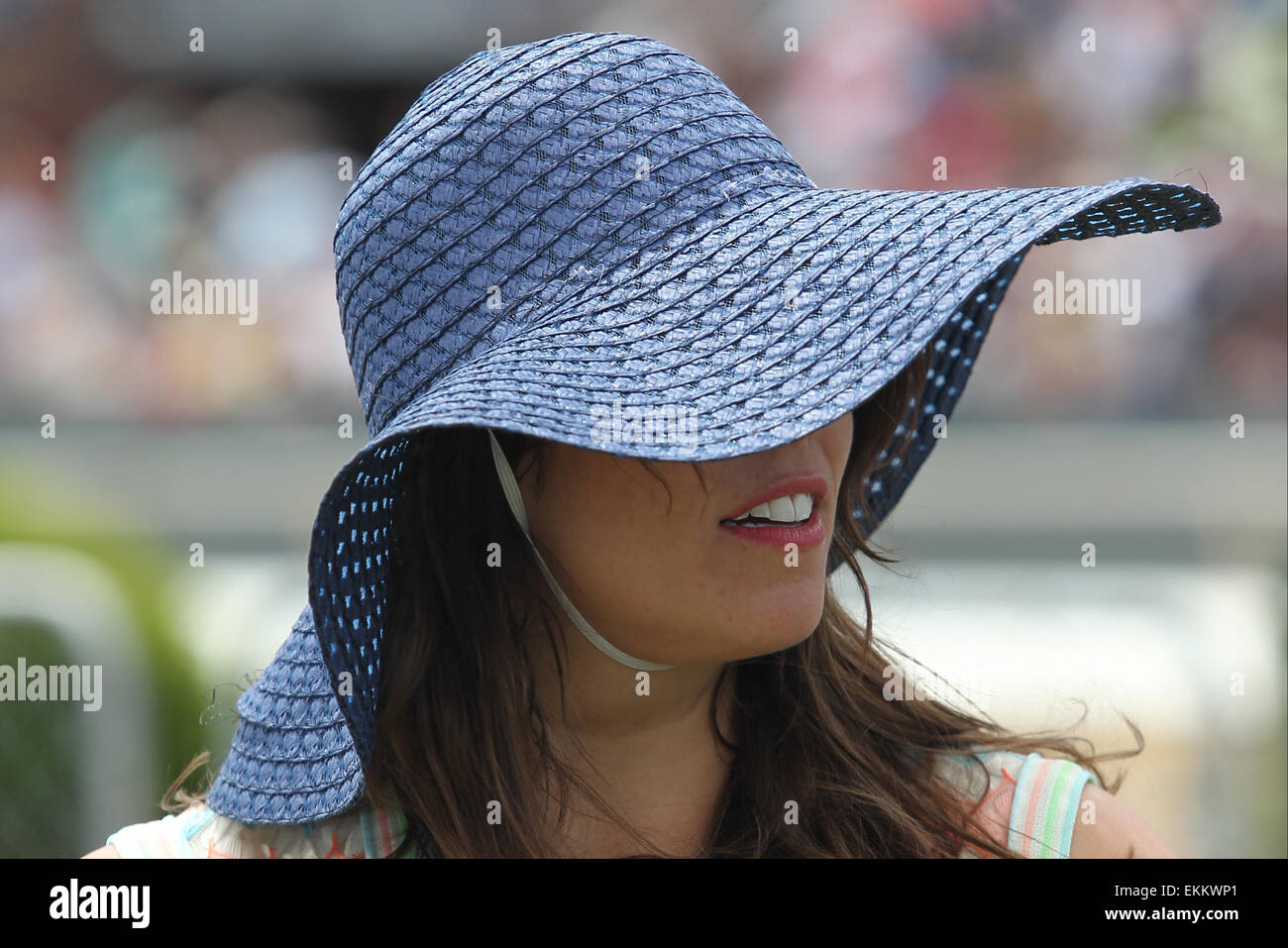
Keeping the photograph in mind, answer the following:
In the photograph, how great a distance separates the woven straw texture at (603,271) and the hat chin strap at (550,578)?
88 millimetres

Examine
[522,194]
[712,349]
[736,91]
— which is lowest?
[712,349]

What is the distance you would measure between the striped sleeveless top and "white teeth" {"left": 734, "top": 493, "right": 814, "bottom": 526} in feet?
1.03

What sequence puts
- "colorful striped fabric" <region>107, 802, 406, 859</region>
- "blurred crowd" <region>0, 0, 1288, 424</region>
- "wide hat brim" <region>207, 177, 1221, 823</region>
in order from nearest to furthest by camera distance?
"wide hat brim" <region>207, 177, 1221, 823</region> → "colorful striped fabric" <region>107, 802, 406, 859</region> → "blurred crowd" <region>0, 0, 1288, 424</region>

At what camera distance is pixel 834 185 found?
161 inches

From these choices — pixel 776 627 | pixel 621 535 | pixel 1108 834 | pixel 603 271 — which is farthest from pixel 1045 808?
pixel 603 271

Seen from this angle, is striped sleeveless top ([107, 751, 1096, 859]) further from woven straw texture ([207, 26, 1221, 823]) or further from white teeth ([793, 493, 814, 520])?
white teeth ([793, 493, 814, 520])

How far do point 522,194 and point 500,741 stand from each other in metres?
0.44

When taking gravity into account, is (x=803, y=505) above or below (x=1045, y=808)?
above

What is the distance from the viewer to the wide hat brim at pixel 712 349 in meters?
0.98

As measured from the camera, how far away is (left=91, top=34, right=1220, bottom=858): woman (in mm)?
1038

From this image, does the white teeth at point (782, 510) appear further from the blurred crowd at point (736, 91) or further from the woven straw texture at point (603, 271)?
the blurred crowd at point (736, 91)

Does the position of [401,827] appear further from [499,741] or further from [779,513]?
[779,513]

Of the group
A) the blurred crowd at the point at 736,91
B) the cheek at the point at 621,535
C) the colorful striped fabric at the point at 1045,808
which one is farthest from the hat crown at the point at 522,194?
the blurred crowd at the point at 736,91

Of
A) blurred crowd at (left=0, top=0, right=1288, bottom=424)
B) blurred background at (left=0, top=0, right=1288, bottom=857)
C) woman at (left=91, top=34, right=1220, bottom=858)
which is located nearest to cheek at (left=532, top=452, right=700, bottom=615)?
→ woman at (left=91, top=34, right=1220, bottom=858)
